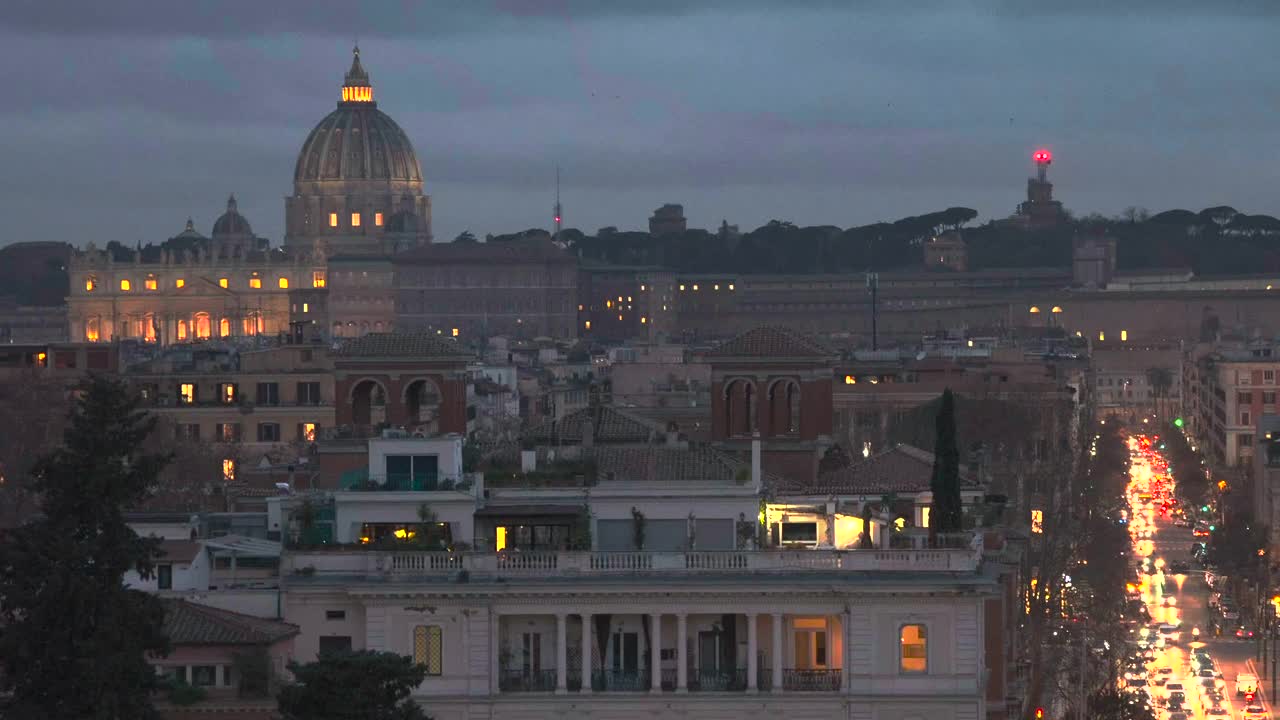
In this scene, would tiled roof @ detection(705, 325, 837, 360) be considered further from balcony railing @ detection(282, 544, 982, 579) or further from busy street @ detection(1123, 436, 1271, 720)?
balcony railing @ detection(282, 544, 982, 579)

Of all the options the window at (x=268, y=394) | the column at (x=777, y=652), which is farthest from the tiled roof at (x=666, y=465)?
the window at (x=268, y=394)

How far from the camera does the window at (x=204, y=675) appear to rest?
31484 millimetres

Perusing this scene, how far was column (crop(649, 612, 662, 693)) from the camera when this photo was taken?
3206cm

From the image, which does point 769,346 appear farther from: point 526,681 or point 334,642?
point 334,642

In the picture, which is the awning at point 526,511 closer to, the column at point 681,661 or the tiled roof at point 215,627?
the column at point 681,661

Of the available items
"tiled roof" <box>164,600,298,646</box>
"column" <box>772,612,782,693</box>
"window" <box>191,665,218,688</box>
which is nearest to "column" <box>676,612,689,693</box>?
"column" <box>772,612,782,693</box>

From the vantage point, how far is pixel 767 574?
1271 inches

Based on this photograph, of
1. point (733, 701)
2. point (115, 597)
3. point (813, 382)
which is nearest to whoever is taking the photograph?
point (115, 597)

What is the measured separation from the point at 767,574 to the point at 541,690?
2054 millimetres

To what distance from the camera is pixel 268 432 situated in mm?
80562

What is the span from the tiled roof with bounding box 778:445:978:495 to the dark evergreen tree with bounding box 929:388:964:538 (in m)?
0.75

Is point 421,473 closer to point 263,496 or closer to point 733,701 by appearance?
point 733,701

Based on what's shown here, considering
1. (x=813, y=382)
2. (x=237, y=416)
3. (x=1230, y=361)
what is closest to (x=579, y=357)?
(x=1230, y=361)

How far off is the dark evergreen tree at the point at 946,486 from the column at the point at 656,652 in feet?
9.44
